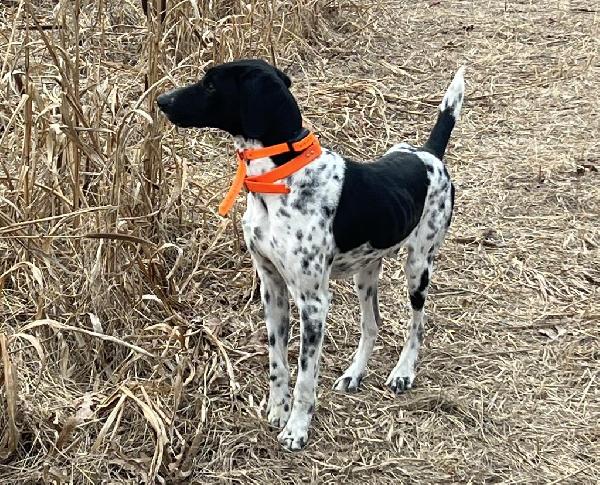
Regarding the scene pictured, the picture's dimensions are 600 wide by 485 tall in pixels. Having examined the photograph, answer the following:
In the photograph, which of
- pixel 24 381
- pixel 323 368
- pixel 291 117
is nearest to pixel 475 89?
pixel 323 368

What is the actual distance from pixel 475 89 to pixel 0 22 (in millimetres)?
3638

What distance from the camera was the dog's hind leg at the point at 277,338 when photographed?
332cm

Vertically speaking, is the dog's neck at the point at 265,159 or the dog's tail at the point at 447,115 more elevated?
the dog's neck at the point at 265,159

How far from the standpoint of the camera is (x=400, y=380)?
146 inches

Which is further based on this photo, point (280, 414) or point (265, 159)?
point (280, 414)

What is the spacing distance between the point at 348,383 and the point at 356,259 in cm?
65

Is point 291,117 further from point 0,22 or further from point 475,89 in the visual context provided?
point 475,89

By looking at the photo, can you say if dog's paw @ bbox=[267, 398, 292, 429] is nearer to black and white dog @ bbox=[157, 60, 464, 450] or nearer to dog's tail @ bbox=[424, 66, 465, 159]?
black and white dog @ bbox=[157, 60, 464, 450]

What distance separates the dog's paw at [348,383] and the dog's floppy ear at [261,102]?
1.23m

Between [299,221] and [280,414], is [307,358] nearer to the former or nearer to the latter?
[280,414]

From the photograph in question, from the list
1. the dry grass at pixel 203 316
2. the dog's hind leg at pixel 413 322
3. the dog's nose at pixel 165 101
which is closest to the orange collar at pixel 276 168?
the dog's nose at pixel 165 101

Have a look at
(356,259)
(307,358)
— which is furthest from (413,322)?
(307,358)

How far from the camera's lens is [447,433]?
11.3 ft

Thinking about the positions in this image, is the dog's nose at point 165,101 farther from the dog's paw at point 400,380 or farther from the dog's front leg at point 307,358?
the dog's paw at point 400,380
